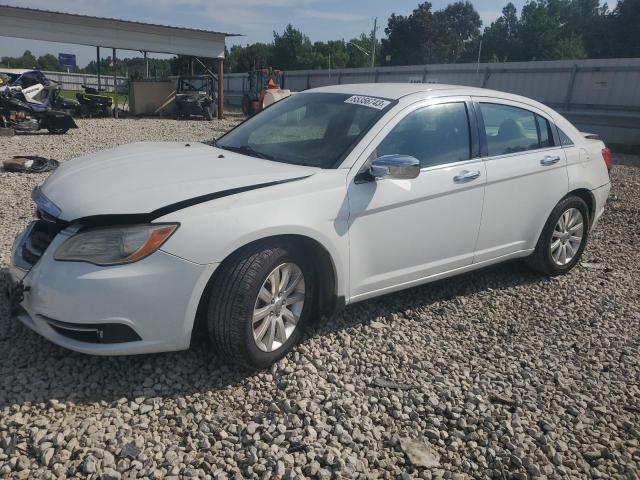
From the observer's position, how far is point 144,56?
24531 mm

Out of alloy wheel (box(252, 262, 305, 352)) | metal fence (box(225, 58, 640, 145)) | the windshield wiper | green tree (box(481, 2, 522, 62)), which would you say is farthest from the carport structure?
green tree (box(481, 2, 522, 62))

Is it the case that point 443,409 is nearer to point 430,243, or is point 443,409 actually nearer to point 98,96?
point 430,243

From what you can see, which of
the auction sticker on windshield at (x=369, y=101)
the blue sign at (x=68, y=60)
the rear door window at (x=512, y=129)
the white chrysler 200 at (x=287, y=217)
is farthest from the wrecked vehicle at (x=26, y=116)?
the blue sign at (x=68, y=60)

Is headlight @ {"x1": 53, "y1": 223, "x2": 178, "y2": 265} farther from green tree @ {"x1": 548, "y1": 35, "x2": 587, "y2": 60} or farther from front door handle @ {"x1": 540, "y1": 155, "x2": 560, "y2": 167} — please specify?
green tree @ {"x1": 548, "y1": 35, "x2": 587, "y2": 60}

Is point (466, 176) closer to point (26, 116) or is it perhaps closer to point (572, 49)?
point (26, 116)

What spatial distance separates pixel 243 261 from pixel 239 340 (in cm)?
43

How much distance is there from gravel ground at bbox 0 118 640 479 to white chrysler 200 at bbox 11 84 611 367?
0.30 metres

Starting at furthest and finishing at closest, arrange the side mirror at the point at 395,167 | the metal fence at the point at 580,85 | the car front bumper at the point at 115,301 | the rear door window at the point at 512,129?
the metal fence at the point at 580,85 → the rear door window at the point at 512,129 → the side mirror at the point at 395,167 → the car front bumper at the point at 115,301

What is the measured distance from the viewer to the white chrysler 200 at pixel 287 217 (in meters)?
2.64

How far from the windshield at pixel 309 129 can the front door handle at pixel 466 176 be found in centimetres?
70

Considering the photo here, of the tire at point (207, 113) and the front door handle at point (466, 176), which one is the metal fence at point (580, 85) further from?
the front door handle at point (466, 176)

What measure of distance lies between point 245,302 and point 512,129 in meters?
2.75

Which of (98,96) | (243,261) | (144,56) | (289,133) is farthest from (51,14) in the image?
(243,261)

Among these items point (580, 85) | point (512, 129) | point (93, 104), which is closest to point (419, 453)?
point (512, 129)
